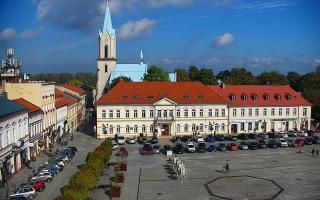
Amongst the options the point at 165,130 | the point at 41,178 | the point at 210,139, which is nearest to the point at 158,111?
the point at 165,130

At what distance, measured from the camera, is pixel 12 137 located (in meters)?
45.5

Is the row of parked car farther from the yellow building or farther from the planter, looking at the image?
the yellow building

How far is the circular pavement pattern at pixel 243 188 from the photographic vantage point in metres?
35.8

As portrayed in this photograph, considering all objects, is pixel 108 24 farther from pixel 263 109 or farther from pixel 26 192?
pixel 26 192

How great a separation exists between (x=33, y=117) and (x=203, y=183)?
26.0 m

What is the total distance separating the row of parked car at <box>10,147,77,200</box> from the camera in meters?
34.4

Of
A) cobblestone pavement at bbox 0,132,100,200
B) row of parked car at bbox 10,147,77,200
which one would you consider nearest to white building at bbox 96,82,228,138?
cobblestone pavement at bbox 0,132,100,200

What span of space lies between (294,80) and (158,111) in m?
58.9

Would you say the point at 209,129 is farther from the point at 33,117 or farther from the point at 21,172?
the point at 21,172

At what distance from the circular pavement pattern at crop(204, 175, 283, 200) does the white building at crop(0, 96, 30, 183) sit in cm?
2036

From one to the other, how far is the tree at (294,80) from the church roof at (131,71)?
3999cm

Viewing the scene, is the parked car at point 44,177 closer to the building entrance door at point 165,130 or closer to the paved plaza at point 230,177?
the paved plaza at point 230,177

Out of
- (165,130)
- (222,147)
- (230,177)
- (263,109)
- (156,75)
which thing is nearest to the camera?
(230,177)

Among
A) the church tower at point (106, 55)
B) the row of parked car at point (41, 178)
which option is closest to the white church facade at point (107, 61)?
the church tower at point (106, 55)
